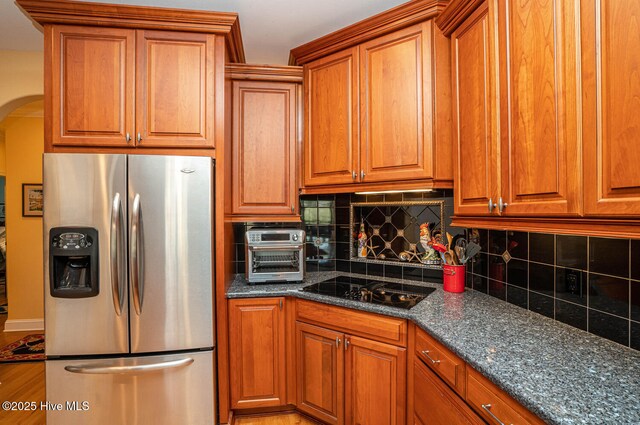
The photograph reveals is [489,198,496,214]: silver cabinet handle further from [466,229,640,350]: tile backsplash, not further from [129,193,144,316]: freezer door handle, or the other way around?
[129,193,144,316]: freezer door handle

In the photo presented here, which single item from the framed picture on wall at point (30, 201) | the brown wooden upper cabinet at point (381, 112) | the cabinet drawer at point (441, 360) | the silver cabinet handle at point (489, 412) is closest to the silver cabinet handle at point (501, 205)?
the brown wooden upper cabinet at point (381, 112)

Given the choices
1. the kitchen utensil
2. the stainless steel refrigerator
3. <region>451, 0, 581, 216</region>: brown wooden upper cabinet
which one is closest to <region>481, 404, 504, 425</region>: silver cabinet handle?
<region>451, 0, 581, 216</region>: brown wooden upper cabinet

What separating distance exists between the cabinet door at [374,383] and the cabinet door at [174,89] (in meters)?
1.48

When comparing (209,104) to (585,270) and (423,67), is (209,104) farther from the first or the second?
(585,270)

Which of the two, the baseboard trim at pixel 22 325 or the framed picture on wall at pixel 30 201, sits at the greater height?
the framed picture on wall at pixel 30 201

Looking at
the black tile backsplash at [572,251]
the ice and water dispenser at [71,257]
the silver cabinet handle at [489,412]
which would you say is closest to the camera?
the silver cabinet handle at [489,412]

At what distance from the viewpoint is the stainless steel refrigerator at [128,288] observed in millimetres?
1663

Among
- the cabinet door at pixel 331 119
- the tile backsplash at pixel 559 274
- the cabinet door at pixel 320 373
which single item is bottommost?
the cabinet door at pixel 320 373

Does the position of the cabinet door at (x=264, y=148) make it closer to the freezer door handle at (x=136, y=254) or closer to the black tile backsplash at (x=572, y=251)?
the freezer door handle at (x=136, y=254)

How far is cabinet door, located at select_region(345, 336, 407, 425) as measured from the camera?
5.16ft

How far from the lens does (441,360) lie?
128 centimetres

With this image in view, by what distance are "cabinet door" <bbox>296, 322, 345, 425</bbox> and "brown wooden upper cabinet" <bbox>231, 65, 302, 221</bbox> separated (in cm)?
82

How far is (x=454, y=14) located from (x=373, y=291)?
1.58 m

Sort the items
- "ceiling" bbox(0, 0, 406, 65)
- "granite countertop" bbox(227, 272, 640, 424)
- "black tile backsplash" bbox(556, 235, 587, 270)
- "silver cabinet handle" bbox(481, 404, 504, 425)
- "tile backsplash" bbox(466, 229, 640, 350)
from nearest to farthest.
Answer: "granite countertop" bbox(227, 272, 640, 424)
"silver cabinet handle" bbox(481, 404, 504, 425)
"tile backsplash" bbox(466, 229, 640, 350)
"black tile backsplash" bbox(556, 235, 587, 270)
"ceiling" bbox(0, 0, 406, 65)
